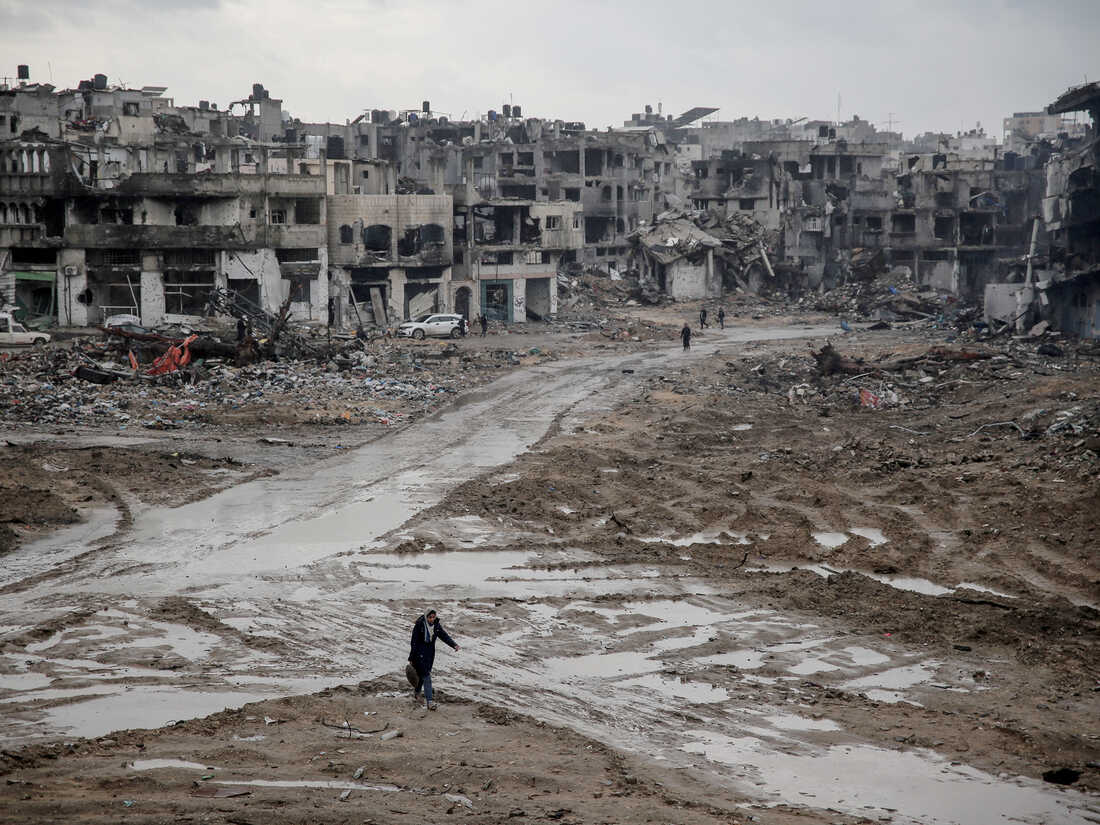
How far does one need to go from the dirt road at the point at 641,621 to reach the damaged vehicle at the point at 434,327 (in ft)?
77.7

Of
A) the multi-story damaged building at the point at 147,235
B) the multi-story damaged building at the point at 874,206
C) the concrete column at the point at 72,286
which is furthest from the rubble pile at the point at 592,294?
the concrete column at the point at 72,286

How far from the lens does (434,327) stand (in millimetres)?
52281

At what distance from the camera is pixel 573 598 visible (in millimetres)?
17969

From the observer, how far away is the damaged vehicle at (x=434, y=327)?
5162 cm

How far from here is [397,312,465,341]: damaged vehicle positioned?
51625 millimetres

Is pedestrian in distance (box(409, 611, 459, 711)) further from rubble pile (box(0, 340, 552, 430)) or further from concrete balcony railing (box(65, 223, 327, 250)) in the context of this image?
concrete balcony railing (box(65, 223, 327, 250))

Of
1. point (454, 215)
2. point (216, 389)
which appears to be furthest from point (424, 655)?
point (454, 215)

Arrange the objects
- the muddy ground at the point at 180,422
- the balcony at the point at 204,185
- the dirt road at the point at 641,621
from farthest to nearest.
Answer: the balcony at the point at 204,185 < the muddy ground at the point at 180,422 < the dirt road at the point at 641,621

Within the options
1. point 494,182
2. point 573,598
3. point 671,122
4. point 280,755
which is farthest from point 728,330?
point 671,122

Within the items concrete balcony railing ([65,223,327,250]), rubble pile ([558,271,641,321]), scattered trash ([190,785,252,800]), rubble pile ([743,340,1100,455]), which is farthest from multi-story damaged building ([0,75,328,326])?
scattered trash ([190,785,252,800])

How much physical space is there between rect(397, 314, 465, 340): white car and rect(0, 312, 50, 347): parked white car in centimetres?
1423

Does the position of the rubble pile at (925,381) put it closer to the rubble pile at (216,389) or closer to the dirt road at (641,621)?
the dirt road at (641,621)

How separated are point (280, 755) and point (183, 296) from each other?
42.5 meters

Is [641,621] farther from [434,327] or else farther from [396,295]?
[396,295]
